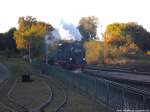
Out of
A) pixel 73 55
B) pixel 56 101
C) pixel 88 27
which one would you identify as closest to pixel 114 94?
pixel 56 101

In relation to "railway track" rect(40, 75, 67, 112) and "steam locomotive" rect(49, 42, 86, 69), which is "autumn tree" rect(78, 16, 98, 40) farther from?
"railway track" rect(40, 75, 67, 112)

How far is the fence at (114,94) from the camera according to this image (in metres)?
15.6

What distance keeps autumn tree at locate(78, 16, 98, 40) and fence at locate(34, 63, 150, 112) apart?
4207 inches

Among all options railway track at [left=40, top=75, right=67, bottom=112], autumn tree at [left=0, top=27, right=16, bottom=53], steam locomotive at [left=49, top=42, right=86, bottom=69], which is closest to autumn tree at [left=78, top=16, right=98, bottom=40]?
autumn tree at [left=0, top=27, right=16, bottom=53]

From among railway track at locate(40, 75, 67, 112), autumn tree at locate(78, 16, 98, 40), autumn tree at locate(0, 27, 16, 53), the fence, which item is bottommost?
railway track at locate(40, 75, 67, 112)

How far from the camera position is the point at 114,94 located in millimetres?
19281

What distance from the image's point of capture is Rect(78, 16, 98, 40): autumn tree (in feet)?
450

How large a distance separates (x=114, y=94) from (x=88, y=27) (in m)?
122

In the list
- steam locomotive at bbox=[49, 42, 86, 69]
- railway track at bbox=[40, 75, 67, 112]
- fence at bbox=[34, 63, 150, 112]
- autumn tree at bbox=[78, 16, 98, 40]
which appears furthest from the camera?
autumn tree at bbox=[78, 16, 98, 40]

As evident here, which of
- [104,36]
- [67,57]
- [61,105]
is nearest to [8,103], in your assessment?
[61,105]

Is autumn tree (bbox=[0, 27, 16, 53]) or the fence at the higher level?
autumn tree (bbox=[0, 27, 16, 53])

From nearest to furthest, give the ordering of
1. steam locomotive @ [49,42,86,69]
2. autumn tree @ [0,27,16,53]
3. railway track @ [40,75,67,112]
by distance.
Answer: railway track @ [40,75,67,112], steam locomotive @ [49,42,86,69], autumn tree @ [0,27,16,53]

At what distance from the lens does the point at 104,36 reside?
9925 centimetres

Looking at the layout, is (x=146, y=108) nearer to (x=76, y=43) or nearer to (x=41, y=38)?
(x=76, y=43)
